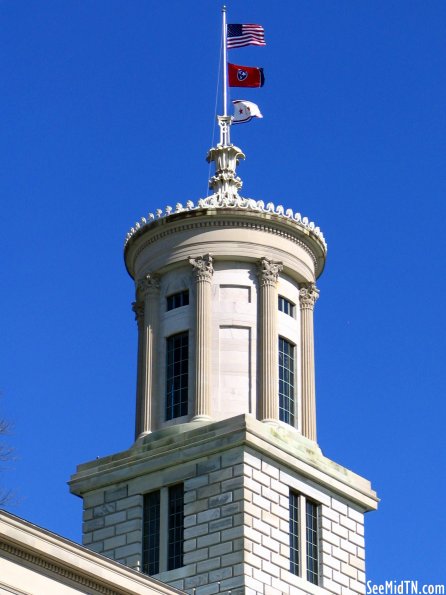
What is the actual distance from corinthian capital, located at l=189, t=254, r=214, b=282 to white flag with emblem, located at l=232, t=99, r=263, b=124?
753cm

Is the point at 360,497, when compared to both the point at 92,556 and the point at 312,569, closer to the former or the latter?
the point at 312,569

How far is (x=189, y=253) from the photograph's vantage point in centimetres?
7056

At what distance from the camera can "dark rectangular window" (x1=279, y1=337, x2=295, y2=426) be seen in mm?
→ 69250

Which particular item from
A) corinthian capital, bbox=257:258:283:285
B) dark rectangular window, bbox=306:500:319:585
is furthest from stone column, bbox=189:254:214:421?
dark rectangular window, bbox=306:500:319:585

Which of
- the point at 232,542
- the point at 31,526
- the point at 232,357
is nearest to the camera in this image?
the point at 31,526

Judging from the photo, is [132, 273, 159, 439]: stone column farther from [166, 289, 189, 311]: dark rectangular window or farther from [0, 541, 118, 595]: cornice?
[0, 541, 118, 595]: cornice

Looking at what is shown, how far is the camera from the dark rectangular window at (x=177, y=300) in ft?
231

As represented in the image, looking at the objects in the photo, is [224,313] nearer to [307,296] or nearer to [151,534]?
[307,296]

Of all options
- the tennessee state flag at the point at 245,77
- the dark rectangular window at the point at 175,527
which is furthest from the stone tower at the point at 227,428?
the tennessee state flag at the point at 245,77

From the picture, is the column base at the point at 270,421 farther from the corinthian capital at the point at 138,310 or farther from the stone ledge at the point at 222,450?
the corinthian capital at the point at 138,310

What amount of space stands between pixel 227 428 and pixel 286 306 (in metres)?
6.94

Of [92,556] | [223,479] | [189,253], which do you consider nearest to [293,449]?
[223,479]

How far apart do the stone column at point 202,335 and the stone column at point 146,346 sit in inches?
82.2

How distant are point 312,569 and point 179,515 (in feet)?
16.3
